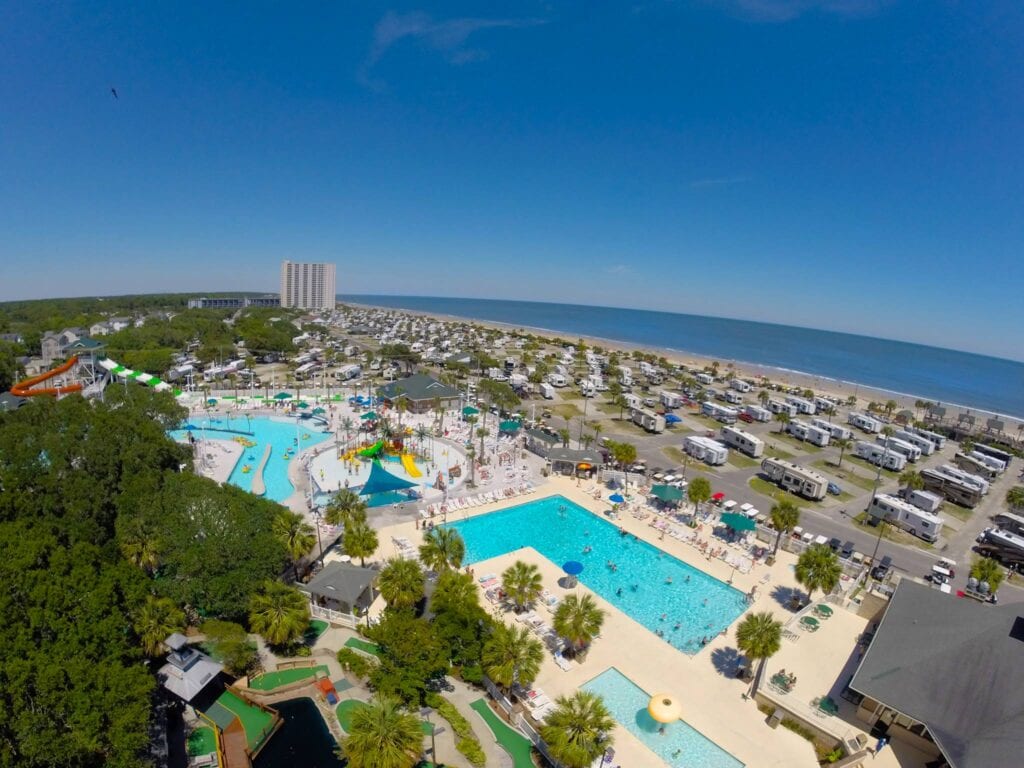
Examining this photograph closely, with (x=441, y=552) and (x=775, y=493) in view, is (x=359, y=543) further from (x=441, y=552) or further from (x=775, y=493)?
(x=775, y=493)

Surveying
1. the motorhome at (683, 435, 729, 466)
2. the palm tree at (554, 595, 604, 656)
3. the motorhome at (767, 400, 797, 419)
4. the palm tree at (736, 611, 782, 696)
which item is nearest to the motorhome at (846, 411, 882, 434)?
the motorhome at (767, 400, 797, 419)

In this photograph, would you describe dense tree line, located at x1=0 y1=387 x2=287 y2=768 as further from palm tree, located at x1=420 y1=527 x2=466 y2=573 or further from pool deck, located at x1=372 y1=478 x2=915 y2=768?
pool deck, located at x1=372 y1=478 x2=915 y2=768

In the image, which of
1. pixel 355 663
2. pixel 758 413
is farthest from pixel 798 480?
pixel 355 663

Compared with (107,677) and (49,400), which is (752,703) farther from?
(49,400)

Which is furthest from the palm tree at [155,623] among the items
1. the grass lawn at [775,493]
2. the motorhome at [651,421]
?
the motorhome at [651,421]

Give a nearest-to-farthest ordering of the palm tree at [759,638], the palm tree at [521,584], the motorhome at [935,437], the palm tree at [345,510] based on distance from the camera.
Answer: the palm tree at [759,638] → the palm tree at [521,584] → the palm tree at [345,510] → the motorhome at [935,437]

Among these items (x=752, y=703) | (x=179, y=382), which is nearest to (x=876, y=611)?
(x=752, y=703)

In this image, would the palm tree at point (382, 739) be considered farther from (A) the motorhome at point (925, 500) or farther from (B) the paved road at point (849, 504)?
(A) the motorhome at point (925, 500)
